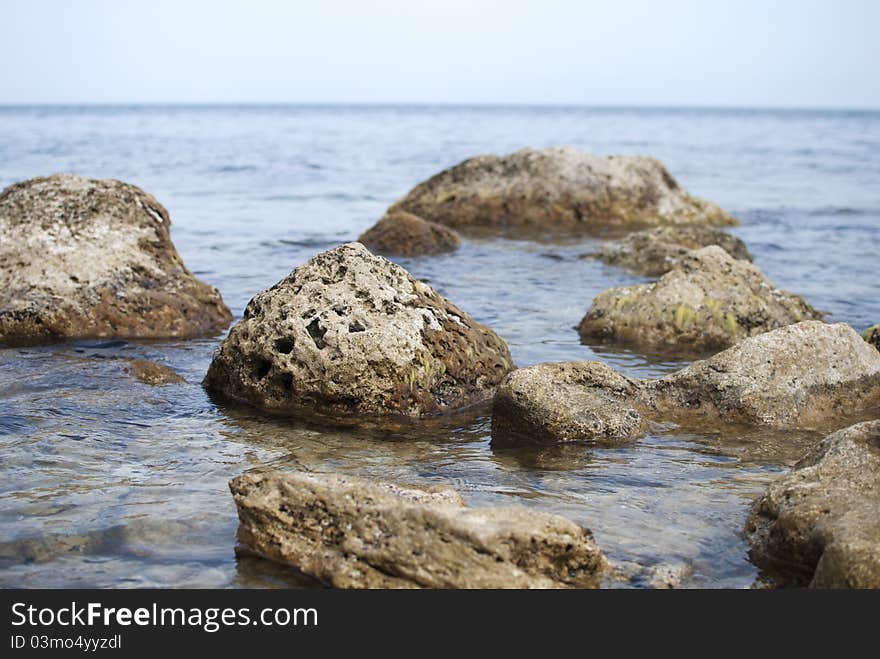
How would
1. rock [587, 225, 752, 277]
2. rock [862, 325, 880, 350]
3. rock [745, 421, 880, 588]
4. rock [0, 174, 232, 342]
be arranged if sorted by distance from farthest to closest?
rock [587, 225, 752, 277]
rock [0, 174, 232, 342]
rock [862, 325, 880, 350]
rock [745, 421, 880, 588]

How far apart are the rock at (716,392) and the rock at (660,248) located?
576 cm

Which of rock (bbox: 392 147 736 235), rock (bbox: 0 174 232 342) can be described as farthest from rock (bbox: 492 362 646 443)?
rock (bbox: 392 147 736 235)

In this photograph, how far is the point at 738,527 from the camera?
4965 millimetres

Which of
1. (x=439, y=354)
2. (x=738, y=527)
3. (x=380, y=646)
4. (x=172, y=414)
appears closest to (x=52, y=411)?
(x=172, y=414)

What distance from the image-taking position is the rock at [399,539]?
408cm

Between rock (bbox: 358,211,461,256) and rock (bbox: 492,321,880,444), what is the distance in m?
7.71

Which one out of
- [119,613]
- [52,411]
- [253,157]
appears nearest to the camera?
[119,613]

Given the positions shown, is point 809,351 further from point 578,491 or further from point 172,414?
point 172,414

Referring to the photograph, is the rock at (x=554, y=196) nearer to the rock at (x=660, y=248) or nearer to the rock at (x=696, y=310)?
the rock at (x=660, y=248)

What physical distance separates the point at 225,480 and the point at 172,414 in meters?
1.43

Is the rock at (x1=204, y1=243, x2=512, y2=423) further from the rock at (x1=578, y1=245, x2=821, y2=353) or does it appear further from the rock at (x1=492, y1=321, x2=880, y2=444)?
the rock at (x1=578, y1=245, x2=821, y2=353)

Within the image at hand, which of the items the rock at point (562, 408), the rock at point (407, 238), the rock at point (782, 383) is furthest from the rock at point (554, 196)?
the rock at point (562, 408)

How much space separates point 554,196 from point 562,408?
475 inches

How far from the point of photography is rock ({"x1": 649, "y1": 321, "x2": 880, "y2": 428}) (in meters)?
6.73
